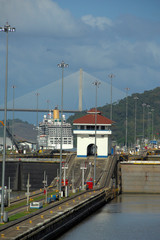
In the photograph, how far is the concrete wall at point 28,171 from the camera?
364 ft

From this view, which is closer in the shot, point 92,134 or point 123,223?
point 123,223

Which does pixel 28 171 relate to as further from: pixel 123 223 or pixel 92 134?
pixel 123 223

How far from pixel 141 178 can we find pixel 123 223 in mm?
37373

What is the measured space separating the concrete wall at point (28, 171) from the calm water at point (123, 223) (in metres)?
19.5

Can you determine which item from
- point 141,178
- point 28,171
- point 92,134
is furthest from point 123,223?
point 92,134

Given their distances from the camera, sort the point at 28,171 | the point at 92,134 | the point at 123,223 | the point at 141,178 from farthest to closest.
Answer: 1. the point at 92,134
2. the point at 28,171
3. the point at 141,178
4. the point at 123,223

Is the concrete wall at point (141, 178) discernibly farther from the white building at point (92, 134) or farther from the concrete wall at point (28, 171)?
the concrete wall at point (28, 171)

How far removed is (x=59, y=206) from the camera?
71.2 metres

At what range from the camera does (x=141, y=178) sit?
355 feet

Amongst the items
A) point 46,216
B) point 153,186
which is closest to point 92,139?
point 153,186

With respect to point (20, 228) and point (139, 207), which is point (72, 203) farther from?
point (20, 228)

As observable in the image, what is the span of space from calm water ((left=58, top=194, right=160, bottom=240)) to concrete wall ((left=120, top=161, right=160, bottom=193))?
11271 millimetres

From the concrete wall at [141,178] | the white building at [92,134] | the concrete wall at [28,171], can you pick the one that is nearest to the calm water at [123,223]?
the concrete wall at [141,178]

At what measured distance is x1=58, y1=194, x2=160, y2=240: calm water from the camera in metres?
62.5
